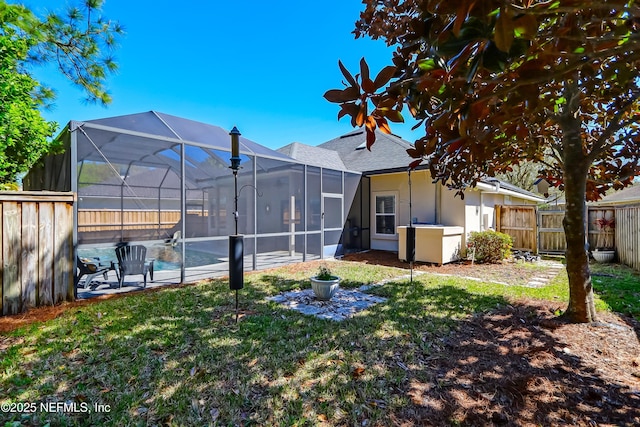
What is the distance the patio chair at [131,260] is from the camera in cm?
564

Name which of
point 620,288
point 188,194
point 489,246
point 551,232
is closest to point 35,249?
point 188,194

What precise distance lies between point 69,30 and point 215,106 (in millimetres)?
6445

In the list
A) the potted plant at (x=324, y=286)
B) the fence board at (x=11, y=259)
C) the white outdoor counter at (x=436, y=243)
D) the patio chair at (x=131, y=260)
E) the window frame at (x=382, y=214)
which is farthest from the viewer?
the window frame at (x=382, y=214)

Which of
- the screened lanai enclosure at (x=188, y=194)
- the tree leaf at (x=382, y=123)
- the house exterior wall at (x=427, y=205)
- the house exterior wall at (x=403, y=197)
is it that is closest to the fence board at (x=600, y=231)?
the house exterior wall at (x=427, y=205)

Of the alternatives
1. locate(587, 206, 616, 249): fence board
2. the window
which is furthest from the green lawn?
locate(587, 206, 616, 249): fence board

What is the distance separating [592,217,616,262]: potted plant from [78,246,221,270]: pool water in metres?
11.4

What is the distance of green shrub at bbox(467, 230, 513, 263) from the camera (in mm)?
8742

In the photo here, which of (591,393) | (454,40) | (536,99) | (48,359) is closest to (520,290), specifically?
(591,393)

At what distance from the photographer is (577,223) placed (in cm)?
390

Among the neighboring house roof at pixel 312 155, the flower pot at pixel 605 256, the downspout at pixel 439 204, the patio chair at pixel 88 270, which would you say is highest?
the neighboring house roof at pixel 312 155

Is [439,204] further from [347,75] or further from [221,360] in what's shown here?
[347,75]

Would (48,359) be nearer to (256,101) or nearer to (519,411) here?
(519,411)

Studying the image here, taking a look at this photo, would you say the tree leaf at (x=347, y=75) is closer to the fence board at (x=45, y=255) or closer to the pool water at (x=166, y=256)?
the fence board at (x=45, y=255)

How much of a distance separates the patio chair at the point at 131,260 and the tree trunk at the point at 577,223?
23.7 ft
